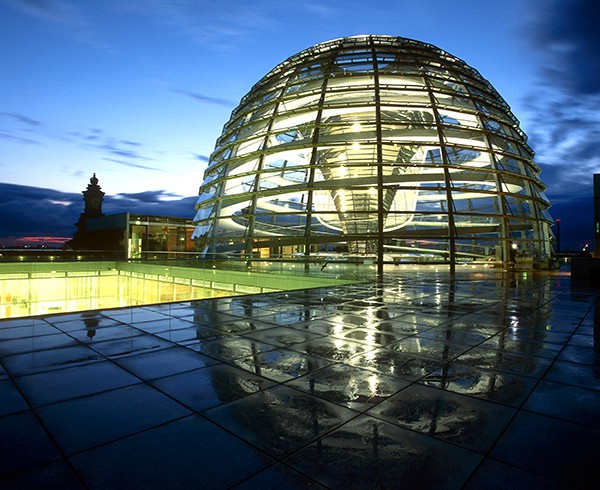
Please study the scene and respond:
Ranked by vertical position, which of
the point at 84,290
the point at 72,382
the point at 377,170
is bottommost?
the point at 84,290

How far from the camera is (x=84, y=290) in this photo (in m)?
25.0

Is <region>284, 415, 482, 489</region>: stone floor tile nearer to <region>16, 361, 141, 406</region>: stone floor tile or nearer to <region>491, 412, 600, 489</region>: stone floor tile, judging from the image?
<region>491, 412, 600, 489</region>: stone floor tile

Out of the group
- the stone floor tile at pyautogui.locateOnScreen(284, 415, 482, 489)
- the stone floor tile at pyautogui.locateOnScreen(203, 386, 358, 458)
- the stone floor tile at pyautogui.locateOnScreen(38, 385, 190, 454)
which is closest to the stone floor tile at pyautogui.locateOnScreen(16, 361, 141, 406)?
the stone floor tile at pyautogui.locateOnScreen(38, 385, 190, 454)

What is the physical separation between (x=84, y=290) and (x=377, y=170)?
66.3 feet

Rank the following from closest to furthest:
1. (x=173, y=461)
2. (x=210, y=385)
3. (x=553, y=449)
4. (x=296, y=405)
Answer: (x=173, y=461) → (x=553, y=449) → (x=296, y=405) → (x=210, y=385)

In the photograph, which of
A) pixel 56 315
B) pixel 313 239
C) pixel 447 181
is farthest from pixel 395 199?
pixel 56 315

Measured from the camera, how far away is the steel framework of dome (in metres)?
20.5

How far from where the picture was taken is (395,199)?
21.1m

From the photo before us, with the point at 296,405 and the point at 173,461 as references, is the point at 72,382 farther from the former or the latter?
the point at 296,405

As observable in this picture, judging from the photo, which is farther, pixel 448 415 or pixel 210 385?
pixel 210 385

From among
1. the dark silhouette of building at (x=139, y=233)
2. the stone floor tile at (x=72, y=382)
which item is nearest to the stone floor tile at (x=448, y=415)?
the stone floor tile at (x=72, y=382)

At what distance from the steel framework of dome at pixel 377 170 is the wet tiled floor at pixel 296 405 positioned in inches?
568

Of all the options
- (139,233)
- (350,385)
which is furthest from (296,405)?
(139,233)

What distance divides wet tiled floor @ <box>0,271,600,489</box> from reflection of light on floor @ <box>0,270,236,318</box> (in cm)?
1383
